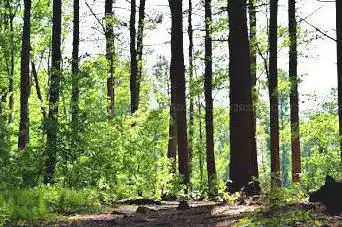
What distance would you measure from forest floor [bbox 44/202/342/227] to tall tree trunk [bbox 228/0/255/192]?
4.63 feet

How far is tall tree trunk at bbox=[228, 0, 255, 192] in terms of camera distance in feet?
40.0

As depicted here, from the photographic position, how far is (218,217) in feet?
29.3

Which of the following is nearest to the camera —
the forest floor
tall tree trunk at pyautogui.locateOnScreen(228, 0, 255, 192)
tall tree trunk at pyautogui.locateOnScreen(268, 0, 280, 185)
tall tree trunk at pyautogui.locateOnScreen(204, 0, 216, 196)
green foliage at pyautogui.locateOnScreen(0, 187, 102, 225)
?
the forest floor

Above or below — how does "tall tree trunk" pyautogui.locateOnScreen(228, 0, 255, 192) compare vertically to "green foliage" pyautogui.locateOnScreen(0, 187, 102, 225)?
above

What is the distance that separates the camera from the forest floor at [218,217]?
620 centimetres

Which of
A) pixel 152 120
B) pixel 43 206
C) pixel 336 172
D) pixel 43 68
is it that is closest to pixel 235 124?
pixel 336 172

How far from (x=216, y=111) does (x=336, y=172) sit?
25.2 metres

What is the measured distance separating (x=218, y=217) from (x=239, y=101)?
13.6 ft

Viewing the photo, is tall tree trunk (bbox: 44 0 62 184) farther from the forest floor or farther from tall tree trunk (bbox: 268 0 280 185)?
tall tree trunk (bbox: 268 0 280 185)

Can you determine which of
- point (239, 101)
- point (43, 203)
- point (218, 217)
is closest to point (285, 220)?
point (218, 217)

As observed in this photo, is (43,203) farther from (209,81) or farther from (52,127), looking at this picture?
(209,81)

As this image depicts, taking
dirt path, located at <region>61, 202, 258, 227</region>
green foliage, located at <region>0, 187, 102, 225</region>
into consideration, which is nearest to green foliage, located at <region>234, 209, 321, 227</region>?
dirt path, located at <region>61, 202, 258, 227</region>

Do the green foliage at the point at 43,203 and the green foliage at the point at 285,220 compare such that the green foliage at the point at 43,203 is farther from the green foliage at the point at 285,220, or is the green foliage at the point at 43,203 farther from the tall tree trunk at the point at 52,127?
the green foliage at the point at 285,220

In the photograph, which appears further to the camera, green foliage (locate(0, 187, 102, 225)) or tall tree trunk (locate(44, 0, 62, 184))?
tall tree trunk (locate(44, 0, 62, 184))
